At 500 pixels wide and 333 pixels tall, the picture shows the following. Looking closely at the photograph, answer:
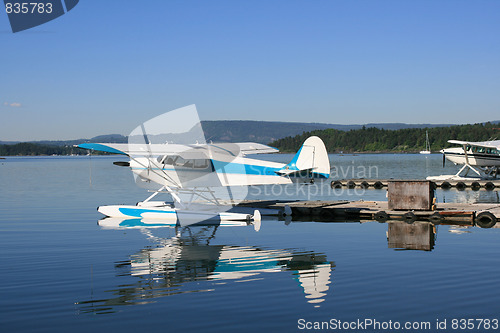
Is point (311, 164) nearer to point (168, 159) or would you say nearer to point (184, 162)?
point (184, 162)

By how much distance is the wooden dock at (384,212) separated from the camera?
1629 cm

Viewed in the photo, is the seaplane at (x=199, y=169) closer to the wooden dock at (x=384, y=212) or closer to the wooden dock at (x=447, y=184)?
the wooden dock at (x=384, y=212)

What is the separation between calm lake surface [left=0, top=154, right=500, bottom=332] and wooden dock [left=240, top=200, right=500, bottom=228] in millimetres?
817

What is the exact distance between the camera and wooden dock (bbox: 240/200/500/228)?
16286mm

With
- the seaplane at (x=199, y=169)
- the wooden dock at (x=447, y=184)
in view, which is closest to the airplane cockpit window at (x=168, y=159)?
the seaplane at (x=199, y=169)

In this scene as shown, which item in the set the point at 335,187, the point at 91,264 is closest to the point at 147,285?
the point at 91,264

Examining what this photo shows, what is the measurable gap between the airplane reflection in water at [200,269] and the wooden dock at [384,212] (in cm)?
563

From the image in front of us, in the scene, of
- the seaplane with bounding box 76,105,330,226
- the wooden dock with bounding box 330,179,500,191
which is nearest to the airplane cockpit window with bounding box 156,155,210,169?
the seaplane with bounding box 76,105,330,226

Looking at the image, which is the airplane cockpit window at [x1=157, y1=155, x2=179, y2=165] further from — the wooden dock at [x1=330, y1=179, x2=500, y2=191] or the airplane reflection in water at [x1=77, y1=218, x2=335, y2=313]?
the wooden dock at [x1=330, y1=179, x2=500, y2=191]

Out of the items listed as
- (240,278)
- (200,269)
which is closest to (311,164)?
(200,269)

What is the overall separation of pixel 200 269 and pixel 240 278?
3.76ft

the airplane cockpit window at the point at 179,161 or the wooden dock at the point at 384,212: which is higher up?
the airplane cockpit window at the point at 179,161

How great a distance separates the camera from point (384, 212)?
16.9 meters

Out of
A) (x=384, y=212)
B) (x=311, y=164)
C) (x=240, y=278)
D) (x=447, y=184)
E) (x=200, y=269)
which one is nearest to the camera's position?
(x=240, y=278)
